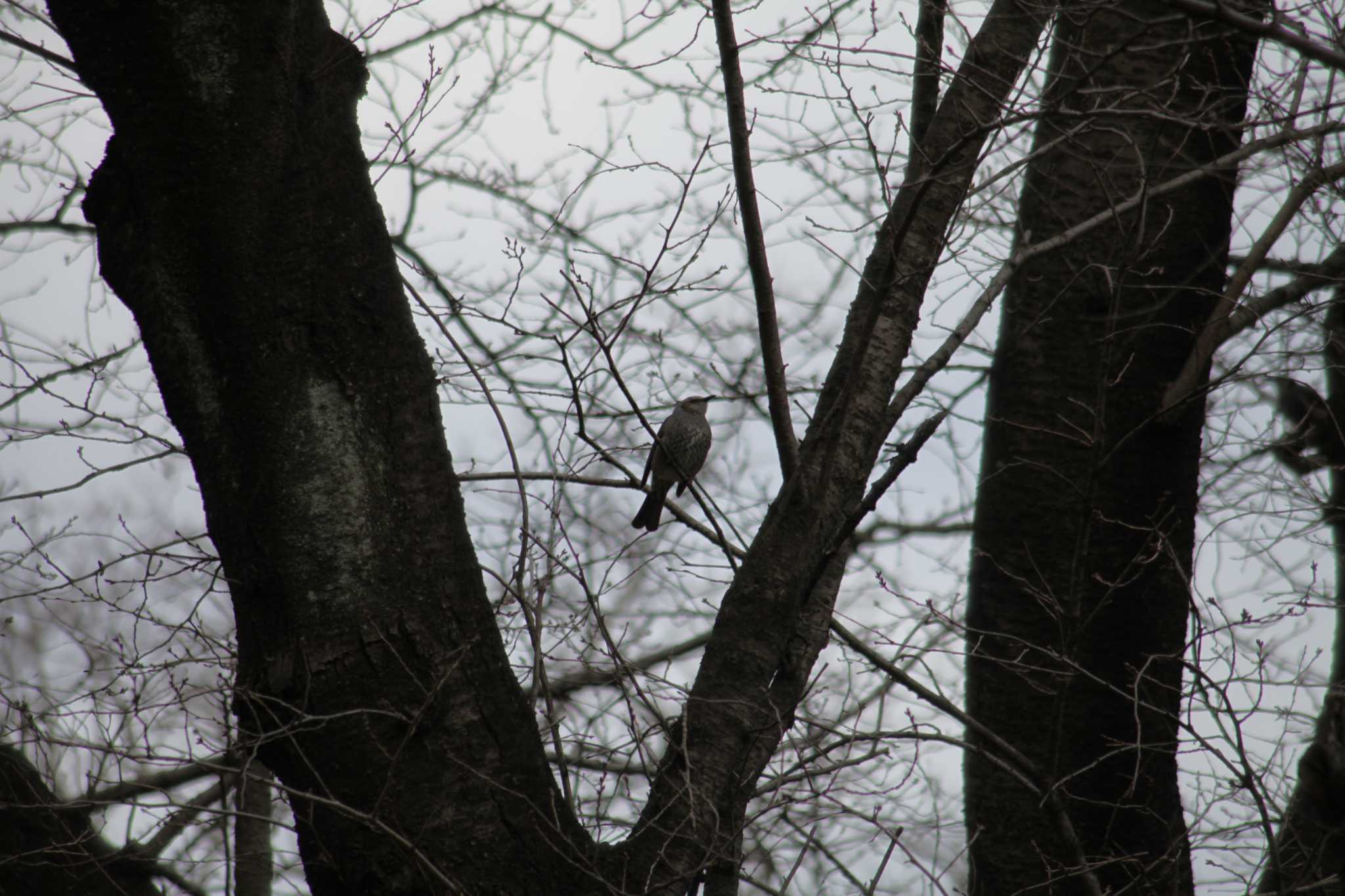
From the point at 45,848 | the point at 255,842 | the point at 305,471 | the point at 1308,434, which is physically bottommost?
the point at 45,848

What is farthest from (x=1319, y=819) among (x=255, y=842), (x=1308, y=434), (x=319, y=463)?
(x=255, y=842)

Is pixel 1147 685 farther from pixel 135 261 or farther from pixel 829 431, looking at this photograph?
pixel 135 261

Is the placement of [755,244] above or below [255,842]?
above

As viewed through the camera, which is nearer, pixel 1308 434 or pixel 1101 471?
pixel 1101 471

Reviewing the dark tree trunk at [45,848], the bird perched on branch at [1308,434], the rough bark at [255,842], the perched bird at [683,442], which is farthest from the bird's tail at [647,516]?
the dark tree trunk at [45,848]

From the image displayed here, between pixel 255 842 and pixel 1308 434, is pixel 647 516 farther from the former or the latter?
pixel 1308 434

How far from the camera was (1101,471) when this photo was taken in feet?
11.3

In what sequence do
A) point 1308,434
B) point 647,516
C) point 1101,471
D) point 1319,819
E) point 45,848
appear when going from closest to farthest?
point 45,848 < point 1319,819 < point 1101,471 < point 1308,434 < point 647,516

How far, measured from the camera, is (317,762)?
2.30 meters

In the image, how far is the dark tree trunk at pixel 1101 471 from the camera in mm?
3639

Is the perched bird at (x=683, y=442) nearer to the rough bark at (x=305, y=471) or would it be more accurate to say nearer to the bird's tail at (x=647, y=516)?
the bird's tail at (x=647, y=516)

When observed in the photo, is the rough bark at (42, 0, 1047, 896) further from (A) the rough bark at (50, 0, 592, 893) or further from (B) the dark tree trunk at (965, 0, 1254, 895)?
(B) the dark tree trunk at (965, 0, 1254, 895)

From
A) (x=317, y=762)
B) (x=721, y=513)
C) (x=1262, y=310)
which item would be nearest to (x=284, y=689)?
(x=317, y=762)

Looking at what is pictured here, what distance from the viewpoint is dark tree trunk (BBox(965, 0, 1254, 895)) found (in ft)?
11.9
